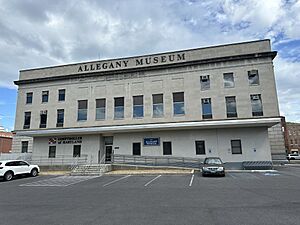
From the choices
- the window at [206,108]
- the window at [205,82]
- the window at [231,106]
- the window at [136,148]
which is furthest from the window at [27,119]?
the window at [231,106]

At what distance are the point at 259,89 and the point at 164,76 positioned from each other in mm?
10048

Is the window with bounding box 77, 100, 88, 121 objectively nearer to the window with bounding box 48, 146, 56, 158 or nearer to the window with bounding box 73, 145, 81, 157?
the window with bounding box 73, 145, 81, 157

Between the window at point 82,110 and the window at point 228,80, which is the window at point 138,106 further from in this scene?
the window at point 228,80

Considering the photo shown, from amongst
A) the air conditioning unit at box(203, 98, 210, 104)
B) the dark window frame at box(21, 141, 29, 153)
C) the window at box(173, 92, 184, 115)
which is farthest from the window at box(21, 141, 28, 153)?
the air conditioning unit at box(203, 98, 210, 104)

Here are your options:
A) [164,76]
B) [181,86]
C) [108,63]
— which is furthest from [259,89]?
[108,63]

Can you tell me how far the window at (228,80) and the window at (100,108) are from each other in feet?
45.6

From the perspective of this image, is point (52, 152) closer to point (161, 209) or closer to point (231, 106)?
point (231, 106)

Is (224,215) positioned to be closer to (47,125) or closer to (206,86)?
(206,86)

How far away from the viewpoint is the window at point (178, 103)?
24891 millimetres

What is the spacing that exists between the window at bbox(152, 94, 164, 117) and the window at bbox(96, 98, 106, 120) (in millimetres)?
6082

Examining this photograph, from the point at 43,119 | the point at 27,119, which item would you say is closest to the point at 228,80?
the point at 43,119

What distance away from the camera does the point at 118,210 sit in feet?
24.8

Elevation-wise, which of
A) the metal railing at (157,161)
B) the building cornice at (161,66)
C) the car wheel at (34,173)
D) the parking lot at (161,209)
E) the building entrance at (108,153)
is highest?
the building cornice at (161,66)

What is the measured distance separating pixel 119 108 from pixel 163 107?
5.20m
